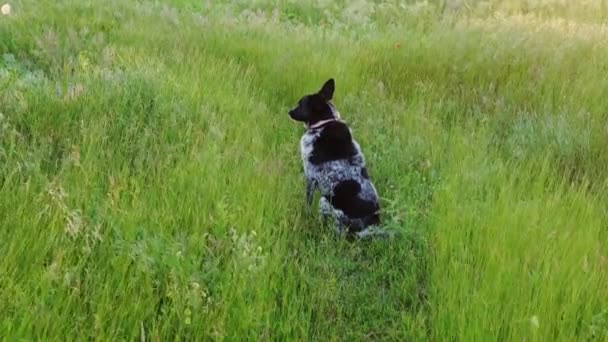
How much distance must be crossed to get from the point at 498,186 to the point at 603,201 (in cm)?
76

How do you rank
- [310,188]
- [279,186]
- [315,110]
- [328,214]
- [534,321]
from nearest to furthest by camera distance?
[534,321] < [328,214] < [279,186] < [310,188] < [315,110]

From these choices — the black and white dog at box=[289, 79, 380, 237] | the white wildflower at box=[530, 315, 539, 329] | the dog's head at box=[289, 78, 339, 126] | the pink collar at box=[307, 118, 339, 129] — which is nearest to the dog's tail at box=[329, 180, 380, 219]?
the black and white dog at box=[289, 79, 380, 237]

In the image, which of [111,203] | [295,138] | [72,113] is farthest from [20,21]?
[111,203]

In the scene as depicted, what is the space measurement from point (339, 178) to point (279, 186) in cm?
44

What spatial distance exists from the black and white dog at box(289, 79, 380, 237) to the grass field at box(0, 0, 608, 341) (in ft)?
0.43

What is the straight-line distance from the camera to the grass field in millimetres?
2910

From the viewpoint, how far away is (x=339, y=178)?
14.2ft

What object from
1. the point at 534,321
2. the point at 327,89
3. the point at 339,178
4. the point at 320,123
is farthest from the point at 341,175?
the point at 534,321

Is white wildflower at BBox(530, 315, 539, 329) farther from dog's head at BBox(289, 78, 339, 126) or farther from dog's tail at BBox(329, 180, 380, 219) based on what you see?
dog's head at BBox(289, 78, 339, 126)

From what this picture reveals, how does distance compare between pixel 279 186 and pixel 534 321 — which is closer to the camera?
pixel 534 321

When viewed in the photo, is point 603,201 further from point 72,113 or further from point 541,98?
point 72,113

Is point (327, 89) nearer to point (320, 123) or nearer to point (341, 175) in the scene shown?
point (320, 123)

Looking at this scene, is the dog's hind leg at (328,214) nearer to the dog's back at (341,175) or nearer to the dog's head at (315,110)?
the dog's back at (341,175)

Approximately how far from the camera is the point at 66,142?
14.1ft
